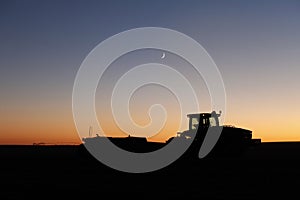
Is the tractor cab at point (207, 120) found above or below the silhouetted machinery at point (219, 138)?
above

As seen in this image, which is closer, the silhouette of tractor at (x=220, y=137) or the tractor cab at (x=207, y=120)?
the silhouette of tractor at (x=220, y=137)

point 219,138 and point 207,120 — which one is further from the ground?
point 207,120

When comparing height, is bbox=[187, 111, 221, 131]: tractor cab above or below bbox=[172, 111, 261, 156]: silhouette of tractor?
above

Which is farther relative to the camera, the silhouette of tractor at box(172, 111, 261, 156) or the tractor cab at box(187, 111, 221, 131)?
the tractor cab at box(187, 111, 221, 131)

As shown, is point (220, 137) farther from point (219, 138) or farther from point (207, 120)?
point (207, 120)

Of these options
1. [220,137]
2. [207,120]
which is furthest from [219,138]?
[207,120]

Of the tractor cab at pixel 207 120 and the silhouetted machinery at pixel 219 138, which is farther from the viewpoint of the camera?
the tractor cab at pixel 207 120

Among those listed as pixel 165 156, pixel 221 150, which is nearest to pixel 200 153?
pixel 221 150

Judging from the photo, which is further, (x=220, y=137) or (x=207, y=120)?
(x=207, y=120)

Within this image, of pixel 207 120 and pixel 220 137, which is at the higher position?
pixel 207 120

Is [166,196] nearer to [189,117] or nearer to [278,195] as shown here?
[278,195]

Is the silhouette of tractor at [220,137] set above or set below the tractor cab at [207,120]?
below

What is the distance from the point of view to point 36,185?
12914 mm

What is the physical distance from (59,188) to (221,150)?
1421 centimetres
